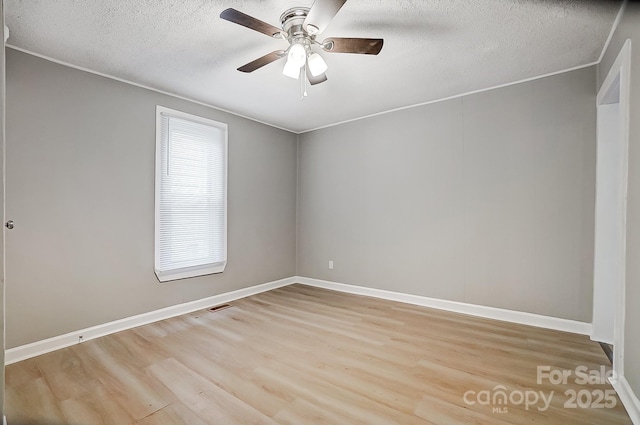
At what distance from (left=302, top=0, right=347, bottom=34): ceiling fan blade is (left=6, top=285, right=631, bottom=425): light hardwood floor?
234 cm

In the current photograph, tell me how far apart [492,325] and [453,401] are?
1.55 metres

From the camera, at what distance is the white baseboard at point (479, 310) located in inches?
113

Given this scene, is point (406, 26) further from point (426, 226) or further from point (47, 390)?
point (47, 390)

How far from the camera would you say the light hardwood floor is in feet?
5.74

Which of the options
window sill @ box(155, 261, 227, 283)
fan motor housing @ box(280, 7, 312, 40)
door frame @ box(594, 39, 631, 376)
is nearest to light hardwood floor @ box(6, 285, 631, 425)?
door frame @ box(594, 39, 631, 376)

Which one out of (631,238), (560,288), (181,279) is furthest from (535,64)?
(181,279)

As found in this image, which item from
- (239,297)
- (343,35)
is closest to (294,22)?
(343,35)

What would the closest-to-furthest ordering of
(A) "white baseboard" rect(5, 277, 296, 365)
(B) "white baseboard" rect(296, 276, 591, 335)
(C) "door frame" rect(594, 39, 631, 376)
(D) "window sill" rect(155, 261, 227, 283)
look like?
(C) "door frame" rect(594, 39, 631, 376)
(A) "white baseboard" rect(5, 277, 296, 365)
(B) "white baseboard" rect(296, 276, 591, 335)
(D) "window sill" rect(155, 261, 227, 283)

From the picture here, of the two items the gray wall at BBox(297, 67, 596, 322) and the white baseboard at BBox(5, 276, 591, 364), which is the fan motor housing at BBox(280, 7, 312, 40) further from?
the white baseboard at BBox(5, 276, 591, 364)

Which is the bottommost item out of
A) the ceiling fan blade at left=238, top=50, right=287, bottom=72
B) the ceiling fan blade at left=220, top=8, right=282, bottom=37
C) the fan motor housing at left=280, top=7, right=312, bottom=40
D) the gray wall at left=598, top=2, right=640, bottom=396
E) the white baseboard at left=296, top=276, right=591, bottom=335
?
the white baseboard at left=296, top=276, right=591, bottom=335

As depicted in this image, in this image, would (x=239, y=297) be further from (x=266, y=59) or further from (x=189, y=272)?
(x=266, y=59)

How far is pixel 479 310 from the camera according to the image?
3371 mm

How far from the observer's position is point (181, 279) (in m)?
3.55

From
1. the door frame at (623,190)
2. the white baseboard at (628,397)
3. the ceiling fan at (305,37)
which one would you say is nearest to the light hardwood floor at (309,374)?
the white baseboard at (628,397)
